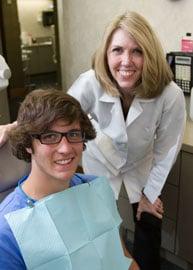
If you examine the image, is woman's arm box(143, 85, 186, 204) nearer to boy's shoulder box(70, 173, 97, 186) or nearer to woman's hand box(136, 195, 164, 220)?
woman's hand box(136, 195, 164, 220)

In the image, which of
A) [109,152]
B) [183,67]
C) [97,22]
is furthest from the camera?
[97,22]

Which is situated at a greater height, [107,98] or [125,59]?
[125,59]

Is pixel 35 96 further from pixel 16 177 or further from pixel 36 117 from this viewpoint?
pixel 16 177

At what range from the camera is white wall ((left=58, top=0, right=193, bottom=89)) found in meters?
2.06

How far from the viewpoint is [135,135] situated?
1.57 m

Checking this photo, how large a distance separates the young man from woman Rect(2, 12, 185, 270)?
1.50 ft

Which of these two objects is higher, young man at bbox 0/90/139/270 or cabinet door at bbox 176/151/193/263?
young man at bbox 0/90/139/270

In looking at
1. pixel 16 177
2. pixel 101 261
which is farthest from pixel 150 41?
pixel 101 261

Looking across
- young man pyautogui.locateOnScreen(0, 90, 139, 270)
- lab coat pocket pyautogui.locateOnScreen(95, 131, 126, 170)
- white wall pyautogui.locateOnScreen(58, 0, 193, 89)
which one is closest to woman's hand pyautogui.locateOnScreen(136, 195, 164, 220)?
lab coat pocket pyautogui.locateOnScreen(95, 131, 126, 170)

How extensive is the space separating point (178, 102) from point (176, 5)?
820 mm

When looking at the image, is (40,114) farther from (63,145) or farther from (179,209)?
(179,209)

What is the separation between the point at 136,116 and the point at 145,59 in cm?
26

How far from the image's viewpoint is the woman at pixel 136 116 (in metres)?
1.39

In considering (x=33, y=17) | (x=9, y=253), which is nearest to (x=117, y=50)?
(x=9, y=253)
